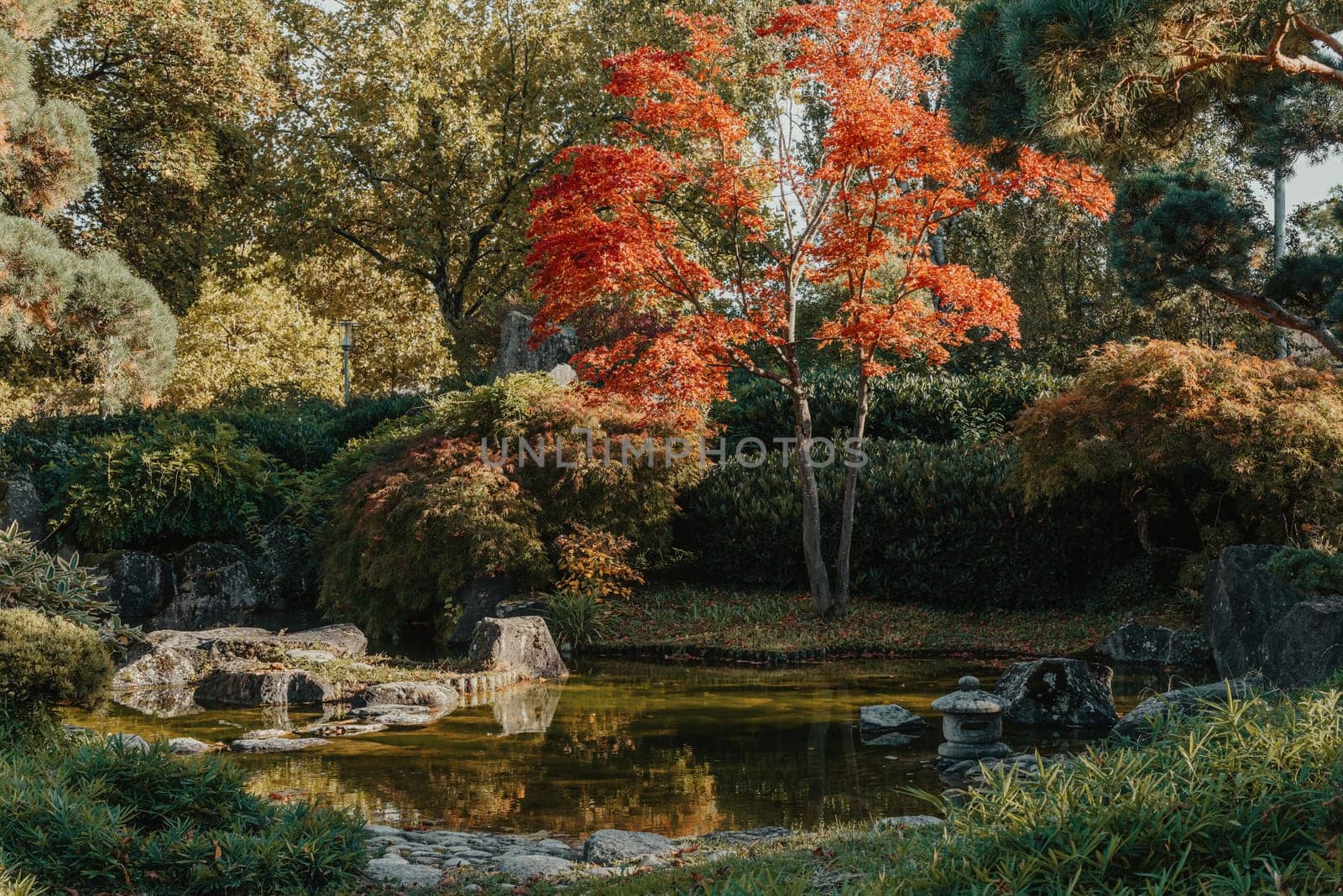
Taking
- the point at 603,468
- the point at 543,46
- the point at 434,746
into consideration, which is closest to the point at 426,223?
the point at 543,46

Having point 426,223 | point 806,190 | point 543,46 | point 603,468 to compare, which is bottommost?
point 603,468

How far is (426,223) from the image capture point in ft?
65.6

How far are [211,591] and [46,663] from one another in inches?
319

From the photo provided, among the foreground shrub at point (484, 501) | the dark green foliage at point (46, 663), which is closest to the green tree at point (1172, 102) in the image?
the foreground shrub at point (484, 501)

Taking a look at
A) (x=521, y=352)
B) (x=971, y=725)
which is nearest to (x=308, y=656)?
(x=971, y=725)

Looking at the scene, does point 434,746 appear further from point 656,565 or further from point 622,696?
point 656,565

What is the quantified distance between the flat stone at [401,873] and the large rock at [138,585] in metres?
9.99

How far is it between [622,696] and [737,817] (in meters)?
3.53

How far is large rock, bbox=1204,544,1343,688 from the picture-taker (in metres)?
6.62

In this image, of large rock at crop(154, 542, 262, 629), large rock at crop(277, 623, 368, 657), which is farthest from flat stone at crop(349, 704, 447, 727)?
large rock at crop(154, 542, 262, 629)

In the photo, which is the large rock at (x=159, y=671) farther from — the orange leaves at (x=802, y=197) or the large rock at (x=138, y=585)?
the orange leaves at (x=802, y=197)

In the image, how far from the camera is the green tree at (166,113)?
18781 mm

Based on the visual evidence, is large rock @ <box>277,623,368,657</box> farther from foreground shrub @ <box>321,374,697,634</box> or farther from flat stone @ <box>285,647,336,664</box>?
foreground shrub @ <box>321,374,697,634</box>

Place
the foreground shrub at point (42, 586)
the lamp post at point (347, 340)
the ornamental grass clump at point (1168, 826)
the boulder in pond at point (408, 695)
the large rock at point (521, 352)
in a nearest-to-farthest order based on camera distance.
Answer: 1. the ornamental grass clump at point (1168, 826)
2. the foreground shrub at point (42, 586)
3. the boulder in pond at point (408, 695)
4. the large rock at point (521, 352)
5. the lamp post at point (347, 340)
